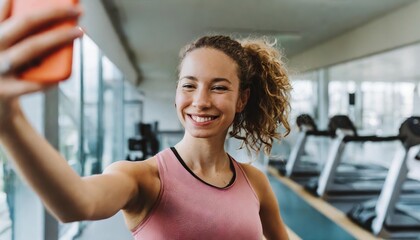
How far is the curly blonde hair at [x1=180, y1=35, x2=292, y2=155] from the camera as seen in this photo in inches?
43.9

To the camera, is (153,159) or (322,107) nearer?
(153,159)

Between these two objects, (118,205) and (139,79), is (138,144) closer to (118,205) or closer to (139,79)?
(118,205)

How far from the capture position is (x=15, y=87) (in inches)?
14.9

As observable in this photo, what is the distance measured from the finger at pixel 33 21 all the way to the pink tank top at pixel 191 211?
510 millimetres

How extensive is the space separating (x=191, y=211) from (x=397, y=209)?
3.92 meters

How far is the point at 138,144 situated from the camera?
21.0ft

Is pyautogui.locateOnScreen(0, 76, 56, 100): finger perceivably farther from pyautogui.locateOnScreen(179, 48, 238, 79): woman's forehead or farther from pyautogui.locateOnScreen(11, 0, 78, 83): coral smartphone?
pyautogui.locateOnScreen(179, 48, 238, 79): woman's forehead

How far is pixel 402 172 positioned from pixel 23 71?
4.03 m

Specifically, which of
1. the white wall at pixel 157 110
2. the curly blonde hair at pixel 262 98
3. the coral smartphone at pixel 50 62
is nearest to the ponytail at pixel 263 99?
the curly blonde hair at pixel 262 98

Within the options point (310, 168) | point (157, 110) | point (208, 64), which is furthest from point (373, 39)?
point (157, 110)

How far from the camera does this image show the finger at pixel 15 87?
368 millimetres

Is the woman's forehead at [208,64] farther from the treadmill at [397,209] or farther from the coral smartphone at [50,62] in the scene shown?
the treadmill at [397,209]

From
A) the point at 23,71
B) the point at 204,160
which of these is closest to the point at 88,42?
the point at 204,160

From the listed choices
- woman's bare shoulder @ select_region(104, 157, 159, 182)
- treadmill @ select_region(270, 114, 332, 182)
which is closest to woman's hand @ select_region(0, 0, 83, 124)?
woman's bare shoulder @ select_region(104, 157, 159, 182)
